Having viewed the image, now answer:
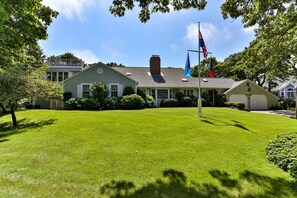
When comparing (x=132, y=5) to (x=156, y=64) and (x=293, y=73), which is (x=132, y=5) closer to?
(x=156, y=64)

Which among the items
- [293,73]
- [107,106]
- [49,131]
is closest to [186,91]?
[107,106]

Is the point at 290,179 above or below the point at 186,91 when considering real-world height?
below

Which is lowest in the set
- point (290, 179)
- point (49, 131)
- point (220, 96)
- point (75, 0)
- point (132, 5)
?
point (290, 179)

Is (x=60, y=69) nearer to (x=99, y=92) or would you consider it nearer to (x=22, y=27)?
(x=99, y=92)

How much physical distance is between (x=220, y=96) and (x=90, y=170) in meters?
28.1

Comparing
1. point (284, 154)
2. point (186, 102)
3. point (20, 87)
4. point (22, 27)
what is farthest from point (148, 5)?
point (186, 102)

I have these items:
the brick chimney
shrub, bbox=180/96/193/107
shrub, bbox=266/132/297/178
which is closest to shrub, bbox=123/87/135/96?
shrub, bbox=180/96/193/107

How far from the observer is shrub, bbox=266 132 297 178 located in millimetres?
5453

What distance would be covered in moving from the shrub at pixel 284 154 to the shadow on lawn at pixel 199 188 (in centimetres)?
79

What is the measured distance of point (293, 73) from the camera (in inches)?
1145

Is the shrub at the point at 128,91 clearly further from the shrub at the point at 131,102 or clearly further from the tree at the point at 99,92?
the tree at the point at 99,92

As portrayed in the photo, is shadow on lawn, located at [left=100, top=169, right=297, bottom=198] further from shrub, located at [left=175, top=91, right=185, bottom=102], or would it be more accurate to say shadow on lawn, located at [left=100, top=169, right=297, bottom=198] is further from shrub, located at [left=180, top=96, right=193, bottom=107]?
shrub, located at [left=175, top=91, right=185, bottom=102]

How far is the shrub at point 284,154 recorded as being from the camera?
5.45 meters

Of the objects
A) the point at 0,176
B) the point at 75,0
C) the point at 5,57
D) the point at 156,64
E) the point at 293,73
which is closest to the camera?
the point at 0,176
